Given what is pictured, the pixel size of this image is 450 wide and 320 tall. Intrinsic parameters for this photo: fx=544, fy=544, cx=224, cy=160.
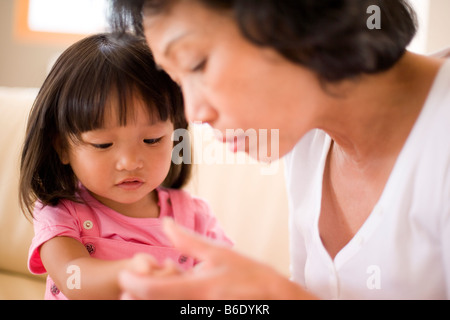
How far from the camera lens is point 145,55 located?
3.62 feet

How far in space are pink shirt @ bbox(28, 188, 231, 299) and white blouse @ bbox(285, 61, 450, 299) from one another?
0.38 meters

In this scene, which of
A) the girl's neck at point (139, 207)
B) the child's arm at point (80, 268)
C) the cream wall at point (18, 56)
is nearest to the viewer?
the child's arm at point (80, 268)

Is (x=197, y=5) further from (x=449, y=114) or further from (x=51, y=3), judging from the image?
(x=51, y=3)

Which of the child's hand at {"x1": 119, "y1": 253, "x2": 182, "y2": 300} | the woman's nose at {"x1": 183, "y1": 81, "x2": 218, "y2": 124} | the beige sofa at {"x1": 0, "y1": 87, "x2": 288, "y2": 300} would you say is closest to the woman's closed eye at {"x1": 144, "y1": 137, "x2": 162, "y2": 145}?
the woman's nose at {"x1": 183, "y1": 81, "x2": 218, "y2": 124}

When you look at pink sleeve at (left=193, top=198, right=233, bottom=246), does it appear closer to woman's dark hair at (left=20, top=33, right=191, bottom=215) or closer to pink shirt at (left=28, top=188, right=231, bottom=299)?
pink shirt at (left=28, top=188, right=231, bottom=299)

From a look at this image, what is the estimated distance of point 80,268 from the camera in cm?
96

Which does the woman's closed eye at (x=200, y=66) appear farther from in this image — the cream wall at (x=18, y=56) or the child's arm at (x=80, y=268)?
the cream wall at (x=18, y=56)

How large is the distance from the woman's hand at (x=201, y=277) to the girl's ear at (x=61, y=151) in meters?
0.51

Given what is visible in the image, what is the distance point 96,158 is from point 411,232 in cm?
59

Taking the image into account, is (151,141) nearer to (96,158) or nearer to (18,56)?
(96,158)

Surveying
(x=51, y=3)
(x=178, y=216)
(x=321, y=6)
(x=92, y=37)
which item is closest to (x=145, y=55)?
(x=92, y=37)

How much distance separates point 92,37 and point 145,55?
0.13 metres

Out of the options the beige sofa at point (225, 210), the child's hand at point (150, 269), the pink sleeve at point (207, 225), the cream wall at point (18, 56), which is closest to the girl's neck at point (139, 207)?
the pink sleeve at point (207, 225)

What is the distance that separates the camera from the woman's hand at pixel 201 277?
0.64 metres
